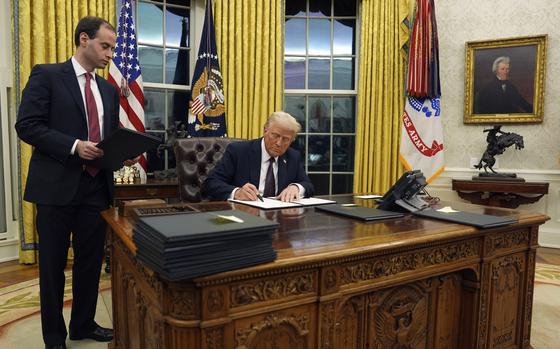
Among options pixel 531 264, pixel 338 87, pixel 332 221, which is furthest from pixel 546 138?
pixel 332 221

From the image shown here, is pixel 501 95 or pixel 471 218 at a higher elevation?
pixel 501 95

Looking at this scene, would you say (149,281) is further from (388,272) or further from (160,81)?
(160,81)

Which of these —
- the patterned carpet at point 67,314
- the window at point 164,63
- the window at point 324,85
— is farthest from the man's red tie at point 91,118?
the window at point 324,85

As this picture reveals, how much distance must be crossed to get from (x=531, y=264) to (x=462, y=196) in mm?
3105

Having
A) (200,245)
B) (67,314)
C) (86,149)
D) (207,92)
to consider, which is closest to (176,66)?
(207,92)

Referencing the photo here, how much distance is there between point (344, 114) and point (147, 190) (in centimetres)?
285

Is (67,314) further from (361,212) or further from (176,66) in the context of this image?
(176,66)

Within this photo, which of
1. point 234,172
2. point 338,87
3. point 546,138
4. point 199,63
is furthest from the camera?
point 338,87

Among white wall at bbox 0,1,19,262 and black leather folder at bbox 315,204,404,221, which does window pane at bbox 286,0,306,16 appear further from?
black leather folder at bbox 315,204,404,221

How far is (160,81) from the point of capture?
4.88 meters

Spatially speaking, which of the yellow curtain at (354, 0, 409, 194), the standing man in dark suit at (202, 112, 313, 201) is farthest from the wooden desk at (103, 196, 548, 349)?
the yellow curtain at (354, 0, 409, 194)

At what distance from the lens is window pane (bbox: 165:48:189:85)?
16.1 ft

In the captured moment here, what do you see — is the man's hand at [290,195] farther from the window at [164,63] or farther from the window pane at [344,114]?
the window pane at [344,114]

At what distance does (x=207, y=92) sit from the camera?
15.0 feet
